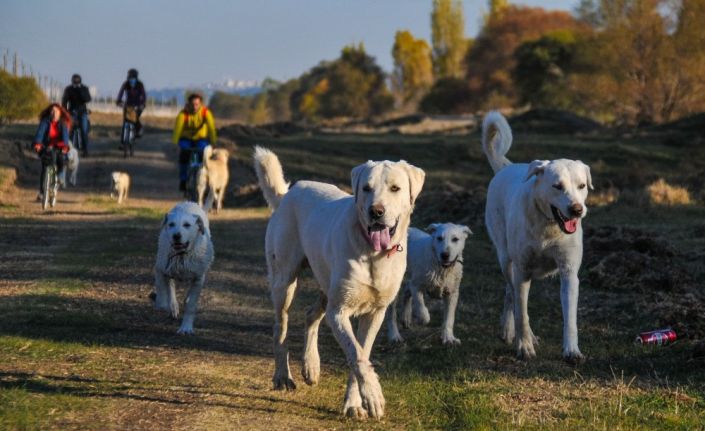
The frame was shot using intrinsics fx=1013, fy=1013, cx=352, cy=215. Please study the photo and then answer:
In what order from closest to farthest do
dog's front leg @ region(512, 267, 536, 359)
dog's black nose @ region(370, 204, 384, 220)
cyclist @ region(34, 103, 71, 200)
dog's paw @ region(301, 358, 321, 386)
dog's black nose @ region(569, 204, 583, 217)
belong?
dog's black nose @ region(370, 204, 384, 220), dog's paw @ region(301, 358, 321, 386), dog's black nose @ region(569, 204, 583, 217), dog's front leg @ region(512, 267, 536, 359), cyclist @ region(34, 103, 71, 200)

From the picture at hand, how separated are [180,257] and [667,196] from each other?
13.4 metres

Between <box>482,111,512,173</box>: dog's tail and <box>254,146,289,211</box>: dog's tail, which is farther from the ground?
<box>482,111,512,173</box>: dog's tail

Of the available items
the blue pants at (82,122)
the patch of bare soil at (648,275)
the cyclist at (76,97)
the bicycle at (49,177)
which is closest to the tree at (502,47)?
the blue pants at (82,122)

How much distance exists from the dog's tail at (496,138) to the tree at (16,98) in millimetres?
25647

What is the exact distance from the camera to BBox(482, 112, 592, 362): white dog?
25.3 feet

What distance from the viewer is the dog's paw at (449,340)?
8.72 metres

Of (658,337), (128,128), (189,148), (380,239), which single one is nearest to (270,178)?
(380,239)

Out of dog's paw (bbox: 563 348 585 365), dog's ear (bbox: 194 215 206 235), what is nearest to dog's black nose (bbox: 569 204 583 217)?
dog's paw (bbox: 563 348 585 365)

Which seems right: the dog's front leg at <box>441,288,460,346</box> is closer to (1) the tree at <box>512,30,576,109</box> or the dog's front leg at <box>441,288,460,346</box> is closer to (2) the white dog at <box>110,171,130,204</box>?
(2) the white dog at <box>110,171,130,204</box>

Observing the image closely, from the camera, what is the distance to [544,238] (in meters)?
8.01

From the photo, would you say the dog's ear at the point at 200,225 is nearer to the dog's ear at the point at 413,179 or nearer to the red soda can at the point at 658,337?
the dog's ear at the point at 413,179

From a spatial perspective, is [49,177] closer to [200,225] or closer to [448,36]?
[200,225]

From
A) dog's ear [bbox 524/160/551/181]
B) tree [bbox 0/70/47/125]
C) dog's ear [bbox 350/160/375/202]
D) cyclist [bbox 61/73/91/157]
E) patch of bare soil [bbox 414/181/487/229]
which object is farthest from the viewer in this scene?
tree [bbox 0/70/47/125]

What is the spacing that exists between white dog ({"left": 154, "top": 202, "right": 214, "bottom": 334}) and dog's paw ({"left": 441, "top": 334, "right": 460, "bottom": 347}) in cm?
222
